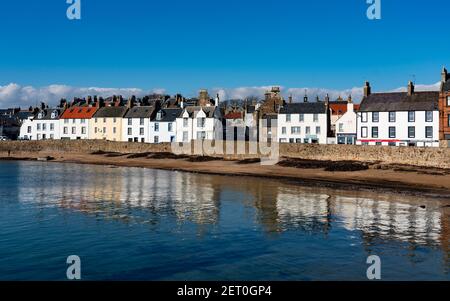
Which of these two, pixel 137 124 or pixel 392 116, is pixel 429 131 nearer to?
pixel 392 116

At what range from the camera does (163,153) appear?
83.7 meters

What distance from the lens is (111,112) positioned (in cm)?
10162

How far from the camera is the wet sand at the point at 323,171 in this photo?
45.7 m

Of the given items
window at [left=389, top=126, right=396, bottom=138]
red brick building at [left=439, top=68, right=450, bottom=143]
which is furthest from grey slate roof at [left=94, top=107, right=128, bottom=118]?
red brick building at [left=439, top=68, right=450, bottom=143]

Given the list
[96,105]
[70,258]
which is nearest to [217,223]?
[70,258]

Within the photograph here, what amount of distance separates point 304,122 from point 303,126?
0.71 m

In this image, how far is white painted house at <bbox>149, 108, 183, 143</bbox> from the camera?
94.6m

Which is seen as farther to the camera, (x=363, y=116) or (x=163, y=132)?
(x=163, y=132)

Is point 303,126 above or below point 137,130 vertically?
above

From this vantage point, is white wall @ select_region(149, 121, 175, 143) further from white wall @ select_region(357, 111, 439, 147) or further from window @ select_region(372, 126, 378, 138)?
window @ select_region(372, 126, 378, 138)

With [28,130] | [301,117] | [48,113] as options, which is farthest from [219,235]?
[28,130]
